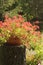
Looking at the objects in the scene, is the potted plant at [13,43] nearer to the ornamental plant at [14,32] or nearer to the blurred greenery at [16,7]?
the ornamental plant at [14,32]

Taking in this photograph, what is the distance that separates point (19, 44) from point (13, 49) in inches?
8.4

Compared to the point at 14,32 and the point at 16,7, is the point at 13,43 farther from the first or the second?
the point at 16,7

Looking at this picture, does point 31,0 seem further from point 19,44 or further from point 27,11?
point 19,44

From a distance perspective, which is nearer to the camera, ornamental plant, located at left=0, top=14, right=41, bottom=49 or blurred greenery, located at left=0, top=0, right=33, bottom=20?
ornamental plant, located at left=0, top=14, right=41, bottom=49

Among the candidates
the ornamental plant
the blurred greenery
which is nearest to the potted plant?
the ornamental plant

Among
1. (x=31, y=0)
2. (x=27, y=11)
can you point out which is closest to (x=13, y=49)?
(x=27, y=11)

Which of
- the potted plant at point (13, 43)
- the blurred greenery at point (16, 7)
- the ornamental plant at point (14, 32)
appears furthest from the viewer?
the blurred greenery at point (16, 7)

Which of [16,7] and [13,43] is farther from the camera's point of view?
[16,7]

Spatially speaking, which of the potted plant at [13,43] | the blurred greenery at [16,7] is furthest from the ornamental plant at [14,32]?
the blurred greenery at [16,7]

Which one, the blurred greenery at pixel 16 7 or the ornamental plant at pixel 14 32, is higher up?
the ornamental plant at pixel 14 32

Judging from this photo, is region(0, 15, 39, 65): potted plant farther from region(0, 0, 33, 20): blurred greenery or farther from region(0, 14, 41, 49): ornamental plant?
region(0, 0, 33, 20): blurred greenery

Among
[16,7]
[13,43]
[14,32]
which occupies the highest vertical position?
[14,32]

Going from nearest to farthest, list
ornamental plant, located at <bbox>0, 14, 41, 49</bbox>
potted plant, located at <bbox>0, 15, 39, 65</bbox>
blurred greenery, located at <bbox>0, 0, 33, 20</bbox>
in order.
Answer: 1. potted plant, located at <bbox>0, 15, 39, 65</bbox>
2. ornamental plant, located at <bbox>0, 14, 41, 49</bbox>
3. blurred greenery, located at <bbox>0, 0, 33, 20</bbox>

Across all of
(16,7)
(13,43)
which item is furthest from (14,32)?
(16,7)
